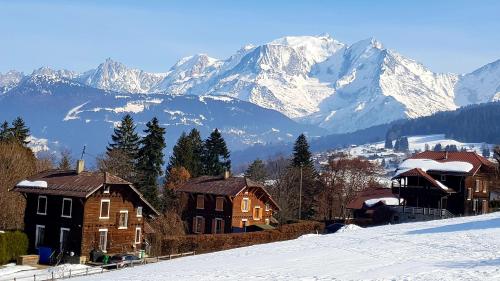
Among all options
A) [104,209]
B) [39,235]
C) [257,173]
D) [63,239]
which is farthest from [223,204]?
[257,173]

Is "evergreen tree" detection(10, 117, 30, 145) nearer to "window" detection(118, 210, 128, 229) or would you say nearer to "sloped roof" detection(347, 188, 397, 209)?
"window" detection(118, 210, 128, 229)

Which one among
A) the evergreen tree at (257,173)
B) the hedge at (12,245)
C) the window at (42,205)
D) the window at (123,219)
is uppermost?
the evergreen tree at (257,173)

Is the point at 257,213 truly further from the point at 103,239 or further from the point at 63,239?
the point at 63,239

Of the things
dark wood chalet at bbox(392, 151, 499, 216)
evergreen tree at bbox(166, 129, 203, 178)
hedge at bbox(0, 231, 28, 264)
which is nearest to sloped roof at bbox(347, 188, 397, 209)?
dark wood chalet at bbox(392, 151, 499, 216)

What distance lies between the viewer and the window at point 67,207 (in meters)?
58.2

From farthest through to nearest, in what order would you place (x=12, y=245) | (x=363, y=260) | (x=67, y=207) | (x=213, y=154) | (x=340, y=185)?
(x=213, y=154) < (x=340, y=185) < (x=67, y=207) < (x=12, y=245) < (x=363, y=260)

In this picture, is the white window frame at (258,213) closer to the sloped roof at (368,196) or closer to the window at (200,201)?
the window at (200,201)

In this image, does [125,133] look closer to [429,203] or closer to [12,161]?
[12,161]

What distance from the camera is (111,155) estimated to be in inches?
3634

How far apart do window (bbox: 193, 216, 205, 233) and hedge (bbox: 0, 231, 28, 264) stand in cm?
2426

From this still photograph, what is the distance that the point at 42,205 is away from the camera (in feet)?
197

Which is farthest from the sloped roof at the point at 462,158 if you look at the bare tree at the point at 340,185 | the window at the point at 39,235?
the window at the point at 39,235

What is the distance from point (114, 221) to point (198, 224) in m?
19.5

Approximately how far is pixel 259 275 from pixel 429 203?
5137 centimetres
